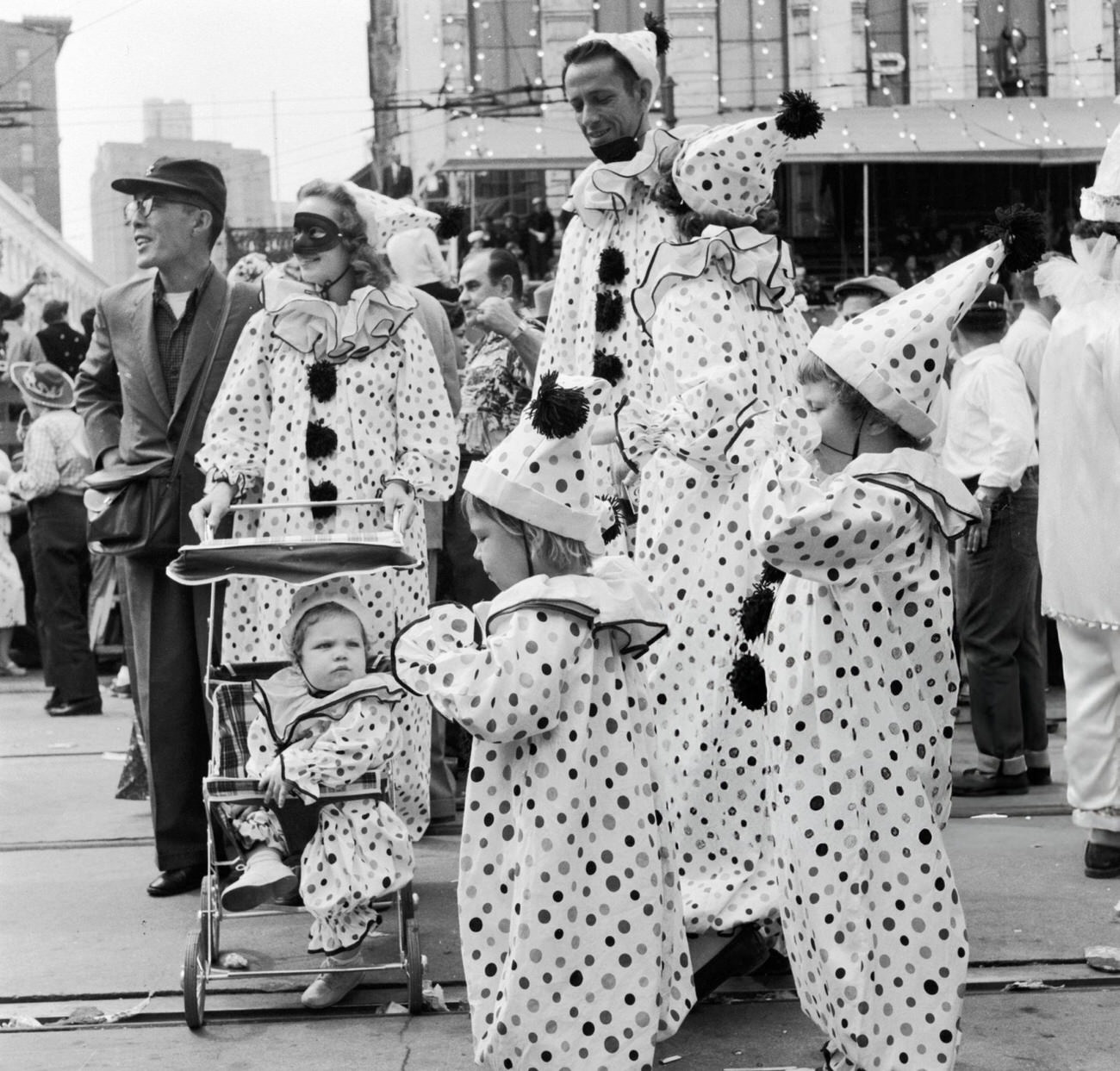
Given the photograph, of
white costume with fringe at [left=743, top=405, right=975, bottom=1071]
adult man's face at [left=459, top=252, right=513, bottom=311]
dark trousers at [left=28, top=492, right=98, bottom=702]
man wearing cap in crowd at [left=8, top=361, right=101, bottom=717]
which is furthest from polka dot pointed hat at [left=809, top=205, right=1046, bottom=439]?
dark trousers at [left=28, top=492, right=98, bottom=702]

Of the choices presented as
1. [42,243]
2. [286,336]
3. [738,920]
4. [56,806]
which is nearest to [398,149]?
[42,243]

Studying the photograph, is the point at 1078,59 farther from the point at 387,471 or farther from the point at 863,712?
the point at 863,712

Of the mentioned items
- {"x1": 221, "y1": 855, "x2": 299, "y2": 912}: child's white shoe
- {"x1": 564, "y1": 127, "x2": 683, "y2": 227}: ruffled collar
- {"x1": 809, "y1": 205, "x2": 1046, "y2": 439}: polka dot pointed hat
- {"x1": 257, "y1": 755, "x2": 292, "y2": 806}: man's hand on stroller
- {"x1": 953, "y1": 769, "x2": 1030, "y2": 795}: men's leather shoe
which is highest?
{"x1": 564, "y1": 127, "x2": 683, "y2": 227}: ruffled collar

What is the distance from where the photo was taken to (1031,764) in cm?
734

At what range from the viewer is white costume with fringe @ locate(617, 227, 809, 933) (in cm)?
441

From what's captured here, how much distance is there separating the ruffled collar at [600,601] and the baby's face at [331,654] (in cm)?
121

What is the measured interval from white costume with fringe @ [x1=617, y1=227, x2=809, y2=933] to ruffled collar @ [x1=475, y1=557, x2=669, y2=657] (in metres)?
0.90

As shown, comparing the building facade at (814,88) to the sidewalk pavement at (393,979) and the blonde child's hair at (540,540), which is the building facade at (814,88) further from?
the blonde child's hair at (540,540)

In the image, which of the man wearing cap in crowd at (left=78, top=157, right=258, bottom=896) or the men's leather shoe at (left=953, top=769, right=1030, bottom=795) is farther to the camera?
the men's leather shoe at (left=953, top=769, right=1030, bottom=795)

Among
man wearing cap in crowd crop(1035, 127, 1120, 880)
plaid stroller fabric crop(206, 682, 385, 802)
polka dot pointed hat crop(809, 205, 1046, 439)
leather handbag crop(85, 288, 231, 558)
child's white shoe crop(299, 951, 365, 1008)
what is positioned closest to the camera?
polka dot pointed hat crop(809, 205, 1046, 439)

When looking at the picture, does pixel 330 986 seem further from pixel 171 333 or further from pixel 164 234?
A: pixel 164 234

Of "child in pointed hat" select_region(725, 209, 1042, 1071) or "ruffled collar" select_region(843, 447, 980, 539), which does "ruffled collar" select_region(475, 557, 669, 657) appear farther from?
"ruffled collar" select_region(843, 447, 980, 539)

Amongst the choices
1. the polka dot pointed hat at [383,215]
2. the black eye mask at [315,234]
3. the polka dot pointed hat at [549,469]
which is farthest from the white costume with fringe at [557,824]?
the polka dot pointed hat at [383,215]

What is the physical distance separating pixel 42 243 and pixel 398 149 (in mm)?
5970
